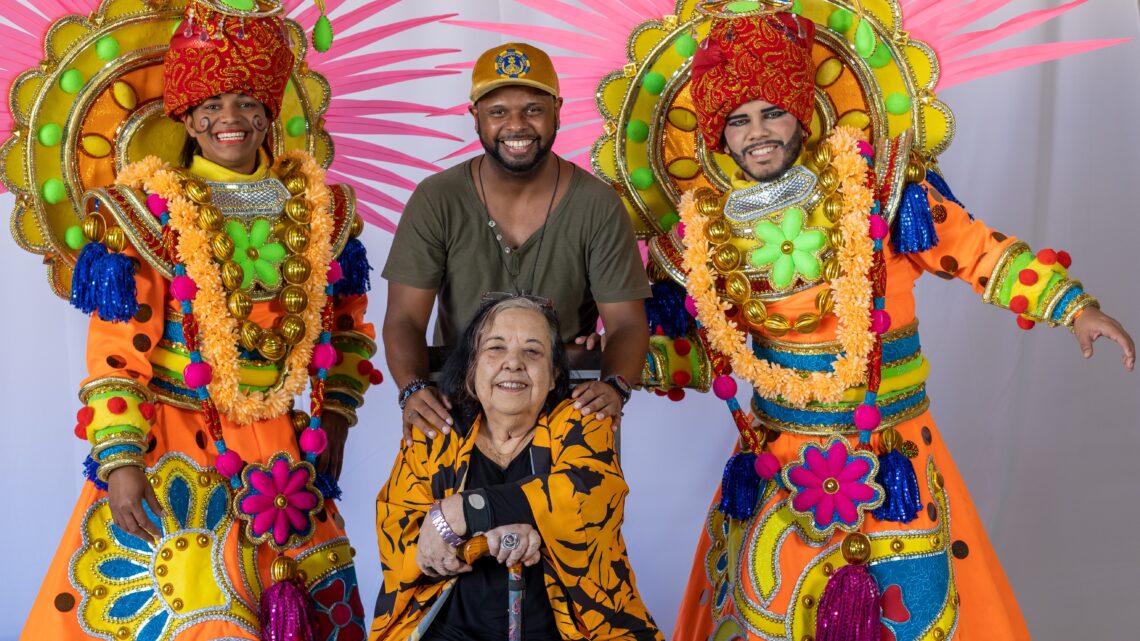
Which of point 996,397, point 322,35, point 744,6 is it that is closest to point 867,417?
point 744,6

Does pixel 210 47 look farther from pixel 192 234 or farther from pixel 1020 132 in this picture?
pixel 1020 132

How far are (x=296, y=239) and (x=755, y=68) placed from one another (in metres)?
1.16

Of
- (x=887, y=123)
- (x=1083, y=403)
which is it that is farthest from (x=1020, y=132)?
(x=887, y=123)

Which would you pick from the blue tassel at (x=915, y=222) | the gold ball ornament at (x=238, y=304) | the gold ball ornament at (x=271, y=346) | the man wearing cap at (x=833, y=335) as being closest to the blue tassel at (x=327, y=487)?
the gold ball ornament at (x=271, y=346)

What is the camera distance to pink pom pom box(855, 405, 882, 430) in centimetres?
319

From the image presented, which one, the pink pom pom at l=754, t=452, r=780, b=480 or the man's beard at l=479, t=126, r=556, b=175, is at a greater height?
the man's beard at l=479, t=126, r=556, b=175

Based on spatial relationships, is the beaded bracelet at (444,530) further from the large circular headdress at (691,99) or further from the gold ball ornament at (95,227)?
the large circular headdress at (691,99)

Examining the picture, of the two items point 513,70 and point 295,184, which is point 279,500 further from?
point 513,70

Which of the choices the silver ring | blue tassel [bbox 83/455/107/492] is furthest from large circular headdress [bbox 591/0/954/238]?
blue tassel [bbox 83/455/107/492]

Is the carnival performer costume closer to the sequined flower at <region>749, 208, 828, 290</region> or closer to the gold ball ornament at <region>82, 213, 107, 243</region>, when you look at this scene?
the gold ball ornament at <region>82, 213, 107, 243</region>

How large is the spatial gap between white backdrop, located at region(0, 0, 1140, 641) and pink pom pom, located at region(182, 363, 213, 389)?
5.98 ft

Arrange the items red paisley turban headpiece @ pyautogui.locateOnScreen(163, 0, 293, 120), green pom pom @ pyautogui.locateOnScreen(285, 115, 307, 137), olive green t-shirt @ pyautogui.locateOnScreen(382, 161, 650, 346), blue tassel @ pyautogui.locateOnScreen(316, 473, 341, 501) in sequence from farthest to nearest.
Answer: green pom pom @ pyautogui.locateOnScreen(285, 115, 307, 137), olive green t-shirt @ pyautogui.locateOnScreen(382, 161, 650, 346), blue tassel @ pyautogui.locateOnScreen(316, 473, 341, 501), red paisley turban headpiece @ pyautogui.locateOnScreen(163, 0, 293, 120)

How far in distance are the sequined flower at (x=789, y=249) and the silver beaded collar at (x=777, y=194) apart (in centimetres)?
3

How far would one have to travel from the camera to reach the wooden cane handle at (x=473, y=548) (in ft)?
9.52
